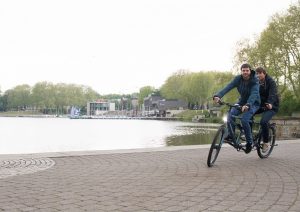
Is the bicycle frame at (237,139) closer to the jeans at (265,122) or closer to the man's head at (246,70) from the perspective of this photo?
the jeans at (265,122)

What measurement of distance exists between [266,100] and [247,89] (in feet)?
3.24

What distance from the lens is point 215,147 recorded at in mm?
7008

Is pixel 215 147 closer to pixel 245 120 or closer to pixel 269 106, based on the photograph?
pixel 245 120

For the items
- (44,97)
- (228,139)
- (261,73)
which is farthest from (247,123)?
(44,97)

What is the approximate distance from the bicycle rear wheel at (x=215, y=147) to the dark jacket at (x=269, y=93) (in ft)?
5.87

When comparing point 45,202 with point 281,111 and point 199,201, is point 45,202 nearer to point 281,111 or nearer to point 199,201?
point 199,201

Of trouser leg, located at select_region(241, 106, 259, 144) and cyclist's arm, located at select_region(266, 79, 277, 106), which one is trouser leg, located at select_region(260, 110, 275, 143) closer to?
cyclist's arm, located at select_region(266, 79, 277, 106)

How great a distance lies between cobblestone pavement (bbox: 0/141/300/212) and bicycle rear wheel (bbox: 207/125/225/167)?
0.50ft

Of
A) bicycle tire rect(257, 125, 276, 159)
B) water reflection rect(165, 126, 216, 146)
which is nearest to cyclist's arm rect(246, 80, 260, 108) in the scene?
bicycle tire rect(257, 125, 276, 159)

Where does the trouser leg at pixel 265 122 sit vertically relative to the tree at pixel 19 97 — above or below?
below

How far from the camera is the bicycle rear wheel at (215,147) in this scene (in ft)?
22.6

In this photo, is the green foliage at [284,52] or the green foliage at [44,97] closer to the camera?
the green foliage at [284,52]

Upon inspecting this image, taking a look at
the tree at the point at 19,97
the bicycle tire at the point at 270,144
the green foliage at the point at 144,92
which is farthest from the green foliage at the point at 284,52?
the tree at the point at 19,97

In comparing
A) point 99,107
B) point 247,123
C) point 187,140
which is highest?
point 99,107
